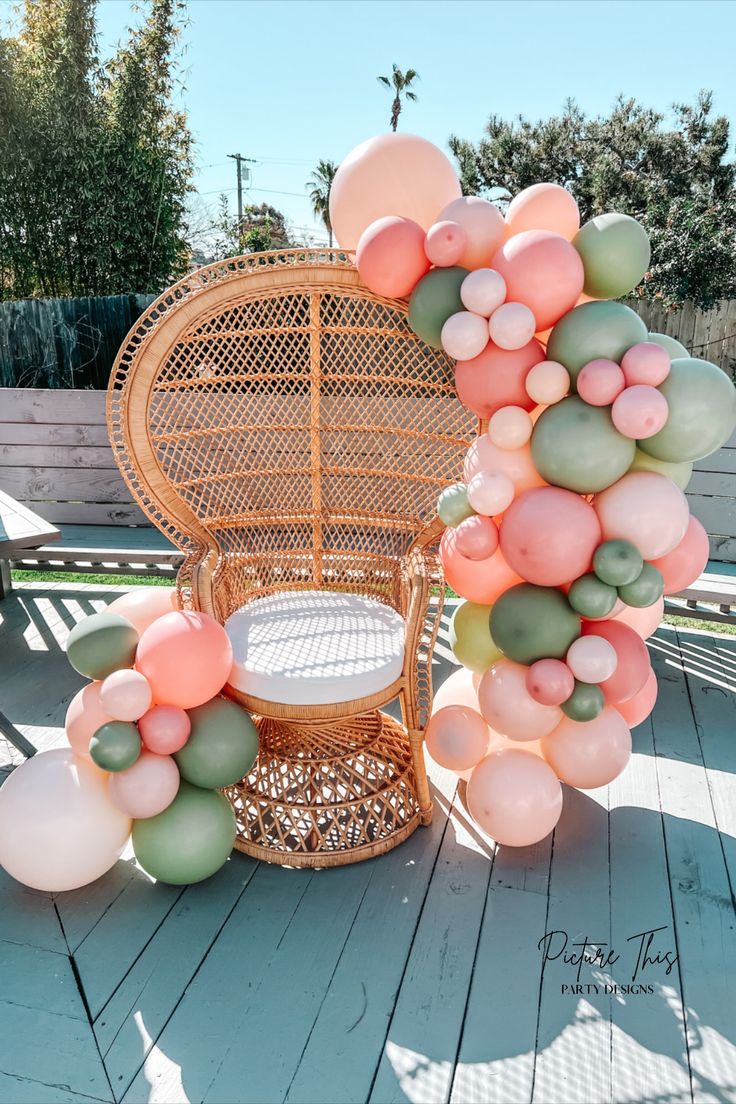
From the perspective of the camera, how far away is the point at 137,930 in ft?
5.49

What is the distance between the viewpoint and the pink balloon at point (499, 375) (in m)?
1.64

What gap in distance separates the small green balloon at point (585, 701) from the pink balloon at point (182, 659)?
79cm

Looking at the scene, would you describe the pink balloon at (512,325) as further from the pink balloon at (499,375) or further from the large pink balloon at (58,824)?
the large pink balloon at (58,824)

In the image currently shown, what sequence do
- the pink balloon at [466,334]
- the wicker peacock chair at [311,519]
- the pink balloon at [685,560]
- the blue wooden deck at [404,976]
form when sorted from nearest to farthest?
the blue wooden deck at [404,976]
the pink balloon at [466,334]
the pink balloon at [685,560]
the wicker peacock chair at [311,519]

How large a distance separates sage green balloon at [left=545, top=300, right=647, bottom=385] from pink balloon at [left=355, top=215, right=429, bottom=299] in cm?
38

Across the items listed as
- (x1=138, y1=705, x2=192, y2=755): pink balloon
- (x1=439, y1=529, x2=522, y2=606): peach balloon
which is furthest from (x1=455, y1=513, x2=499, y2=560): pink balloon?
(x1=138, y1=705, x2=192, y2=755): pink balloon

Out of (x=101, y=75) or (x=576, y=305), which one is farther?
(x=101, y=75)

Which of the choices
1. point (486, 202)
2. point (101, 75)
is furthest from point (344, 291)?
point (101, 75)

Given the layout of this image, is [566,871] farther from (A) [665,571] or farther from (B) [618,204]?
(B) [618,204]

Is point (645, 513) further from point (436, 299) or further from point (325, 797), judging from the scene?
point (325, 797)

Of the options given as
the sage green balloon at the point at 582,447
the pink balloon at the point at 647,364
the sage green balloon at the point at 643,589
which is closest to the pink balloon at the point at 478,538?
the sage green balloon at the point at 582,447

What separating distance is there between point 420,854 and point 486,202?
1.58 m

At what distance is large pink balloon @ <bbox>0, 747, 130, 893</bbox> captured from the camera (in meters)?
1.66

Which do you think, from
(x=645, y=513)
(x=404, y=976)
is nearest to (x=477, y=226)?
(x=645, y=513)
